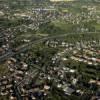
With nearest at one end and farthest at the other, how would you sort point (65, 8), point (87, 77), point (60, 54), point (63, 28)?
point (87, 77) → point (60, 54) → point (63, 28) → point (65, 8)

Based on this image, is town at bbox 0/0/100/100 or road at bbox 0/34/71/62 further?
road at bbox 0/34/71/62

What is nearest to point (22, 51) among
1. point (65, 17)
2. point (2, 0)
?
point (65, 17)

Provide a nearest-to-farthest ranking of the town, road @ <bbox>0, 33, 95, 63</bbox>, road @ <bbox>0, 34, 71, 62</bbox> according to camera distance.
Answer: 1. the town
2. road @ <bbox>0, 34, 71, 62</bbox>
3. road @ <bbox>0, 33, 95, 63</bbox>

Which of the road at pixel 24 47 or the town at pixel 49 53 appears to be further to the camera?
Result: the road at pixel 24 47

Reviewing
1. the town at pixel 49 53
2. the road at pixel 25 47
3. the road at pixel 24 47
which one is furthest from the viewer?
the road at pixel 25 47

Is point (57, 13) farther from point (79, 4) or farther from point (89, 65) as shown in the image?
point (89, 65)

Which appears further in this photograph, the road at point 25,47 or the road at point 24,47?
the road at point 25,47

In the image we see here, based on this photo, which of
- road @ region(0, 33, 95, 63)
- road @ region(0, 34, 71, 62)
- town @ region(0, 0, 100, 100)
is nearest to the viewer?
town @ region(0, 0, 100, 100)

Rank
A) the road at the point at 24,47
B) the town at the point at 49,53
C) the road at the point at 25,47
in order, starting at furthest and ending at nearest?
the road at the point at 25,47
the road at the point at 24,47
the town at the point at 49,53

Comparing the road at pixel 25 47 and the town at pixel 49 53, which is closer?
the town at pixel 49 53

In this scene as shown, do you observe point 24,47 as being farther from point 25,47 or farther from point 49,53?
point 49,53

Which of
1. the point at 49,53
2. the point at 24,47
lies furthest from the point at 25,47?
the point at 49,53
